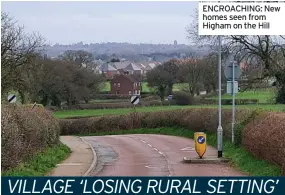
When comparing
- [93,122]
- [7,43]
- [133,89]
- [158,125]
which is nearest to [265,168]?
[158,125]

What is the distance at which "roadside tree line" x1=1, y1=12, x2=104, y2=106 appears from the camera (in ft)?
145

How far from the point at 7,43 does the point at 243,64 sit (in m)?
19.8

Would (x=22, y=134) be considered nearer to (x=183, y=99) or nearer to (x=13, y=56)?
(x=13, y=56)

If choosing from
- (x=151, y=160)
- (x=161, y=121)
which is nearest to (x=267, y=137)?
(x=151, y=160)

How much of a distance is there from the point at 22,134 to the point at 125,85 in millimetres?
90334

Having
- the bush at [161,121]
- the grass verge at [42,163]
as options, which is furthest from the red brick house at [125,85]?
the grass verge at [42,163]

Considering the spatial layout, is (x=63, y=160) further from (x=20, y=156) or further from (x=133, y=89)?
(x=133, y=89)

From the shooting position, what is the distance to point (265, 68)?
4556 centimetres

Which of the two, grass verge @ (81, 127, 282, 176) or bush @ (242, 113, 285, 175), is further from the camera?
grass verge @ (81, 127, 282, 176)

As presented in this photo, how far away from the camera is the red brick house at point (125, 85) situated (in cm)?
10668

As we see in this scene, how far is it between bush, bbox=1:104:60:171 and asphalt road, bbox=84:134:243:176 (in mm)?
2355


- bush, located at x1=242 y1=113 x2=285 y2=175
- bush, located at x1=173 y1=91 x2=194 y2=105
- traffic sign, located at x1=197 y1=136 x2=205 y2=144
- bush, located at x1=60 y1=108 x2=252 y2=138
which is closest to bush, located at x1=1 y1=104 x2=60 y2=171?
traffic sign, located at x1=197 y1=136 x2=205 y2=144

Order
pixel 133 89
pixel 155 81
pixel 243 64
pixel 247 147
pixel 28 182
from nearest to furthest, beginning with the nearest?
1. pixel 28 182
2. pixel 247 147
3. pixel 243 64
4. pixel 155 81
5. pixel 133 89

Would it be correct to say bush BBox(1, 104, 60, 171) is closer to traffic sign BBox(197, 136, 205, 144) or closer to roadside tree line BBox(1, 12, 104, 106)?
traffic sign BBox(197, 136, 205, 144)
